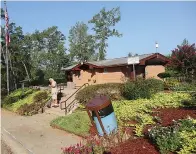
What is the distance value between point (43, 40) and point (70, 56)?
9.63 metres

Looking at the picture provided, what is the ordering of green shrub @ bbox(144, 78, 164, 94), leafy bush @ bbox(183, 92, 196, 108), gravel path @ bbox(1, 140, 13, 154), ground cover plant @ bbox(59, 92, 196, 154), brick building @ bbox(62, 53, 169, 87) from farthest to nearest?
brick building @ bbox(62, 53, 169, 87) < green shrub @ bbox(144, 78, 164, 94) < leafy bush @ bbox(183, 92, 196, 108) < gravel path @ bbox(1, 140, 13, 154) < ground cover plant @ bbox(59, 92, 196, 154)

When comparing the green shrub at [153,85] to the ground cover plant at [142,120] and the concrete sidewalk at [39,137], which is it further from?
the concrete sidewalk at [39,137]

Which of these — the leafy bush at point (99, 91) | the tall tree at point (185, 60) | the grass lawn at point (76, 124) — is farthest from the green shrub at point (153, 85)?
A: the tall tree at point (185, 60)

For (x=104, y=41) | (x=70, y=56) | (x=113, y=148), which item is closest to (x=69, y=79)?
(x=70, y=56)

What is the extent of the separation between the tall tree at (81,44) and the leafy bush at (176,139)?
54.5m

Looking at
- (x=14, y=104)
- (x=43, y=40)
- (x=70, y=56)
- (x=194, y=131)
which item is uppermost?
(x=43, y=40)

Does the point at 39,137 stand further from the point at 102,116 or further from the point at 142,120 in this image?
the point at 142,120

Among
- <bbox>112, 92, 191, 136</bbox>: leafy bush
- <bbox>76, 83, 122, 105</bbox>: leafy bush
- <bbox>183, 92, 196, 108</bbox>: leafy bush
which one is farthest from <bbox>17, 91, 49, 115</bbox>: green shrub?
<bbox>183, 92, 196, 108</bbox>: leafy bush

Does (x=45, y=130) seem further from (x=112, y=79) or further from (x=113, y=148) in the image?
(x=112, y=79)

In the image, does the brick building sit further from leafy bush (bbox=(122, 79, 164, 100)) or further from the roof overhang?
leafy bush (bbox=(122, 79, 164, 100))

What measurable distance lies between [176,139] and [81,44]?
5717 centimetres

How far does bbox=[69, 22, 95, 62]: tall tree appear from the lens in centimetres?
6142

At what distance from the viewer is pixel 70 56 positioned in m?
59.6

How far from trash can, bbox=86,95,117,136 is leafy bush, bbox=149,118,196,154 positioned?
2.33 m
